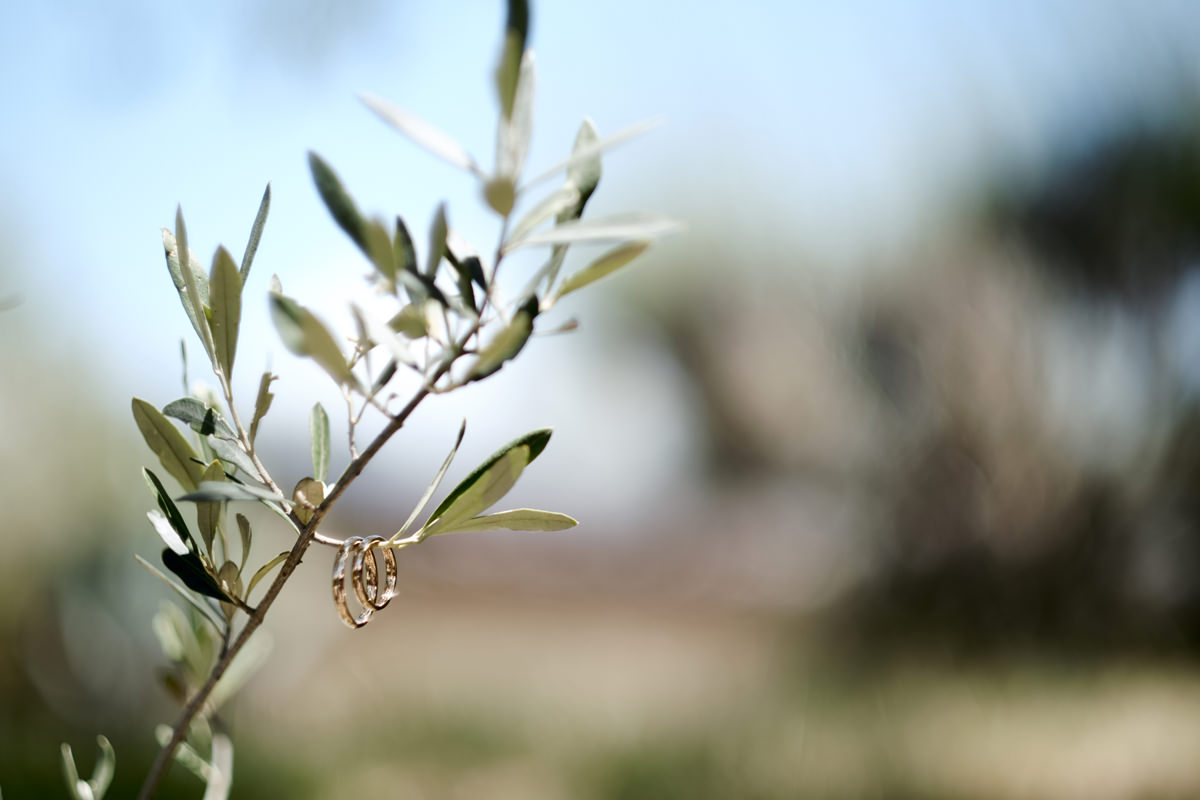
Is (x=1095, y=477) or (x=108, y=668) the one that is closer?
(x=108, y=668)

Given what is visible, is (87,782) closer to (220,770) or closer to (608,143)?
(220,770)

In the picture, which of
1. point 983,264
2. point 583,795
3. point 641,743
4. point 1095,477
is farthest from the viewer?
point 983,264

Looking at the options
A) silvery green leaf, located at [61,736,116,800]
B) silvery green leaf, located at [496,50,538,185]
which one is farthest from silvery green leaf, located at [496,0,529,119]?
silvery green leaf, located at [61,736,116,800]

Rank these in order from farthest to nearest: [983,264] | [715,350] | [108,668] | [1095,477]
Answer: [715,350], [983,264], [1095,477], [108,668]

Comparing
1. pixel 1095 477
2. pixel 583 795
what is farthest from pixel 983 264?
pixel 583 795

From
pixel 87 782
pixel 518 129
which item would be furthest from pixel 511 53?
pixel 87 782

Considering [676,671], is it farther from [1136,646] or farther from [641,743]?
[1136,646]

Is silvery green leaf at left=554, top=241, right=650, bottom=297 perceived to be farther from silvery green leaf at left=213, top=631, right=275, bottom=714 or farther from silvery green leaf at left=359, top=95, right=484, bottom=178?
silvery green leaf at left=213, top=631, right=275, bottom=714
